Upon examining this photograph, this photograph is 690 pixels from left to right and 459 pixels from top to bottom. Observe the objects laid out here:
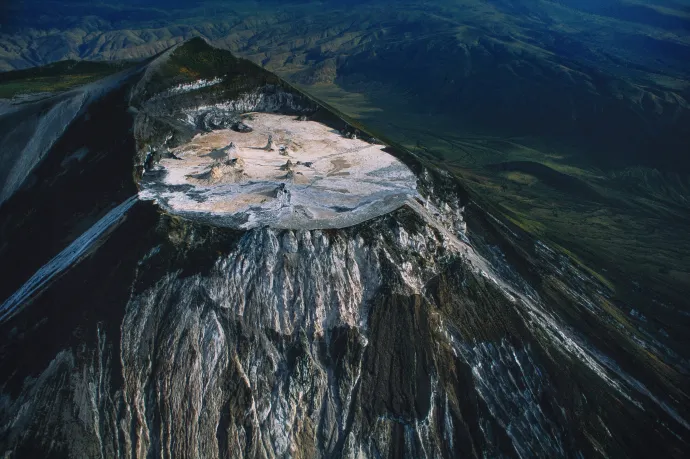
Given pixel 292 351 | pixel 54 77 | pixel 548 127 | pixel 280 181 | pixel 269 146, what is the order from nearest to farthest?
pixel 292 351 → pixel 280 181 → pixel 269 146 → pixel 54 77 → pixel 548 127

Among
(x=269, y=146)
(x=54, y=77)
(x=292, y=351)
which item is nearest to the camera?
(x=292, y=351)

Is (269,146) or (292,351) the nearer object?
(292,351)

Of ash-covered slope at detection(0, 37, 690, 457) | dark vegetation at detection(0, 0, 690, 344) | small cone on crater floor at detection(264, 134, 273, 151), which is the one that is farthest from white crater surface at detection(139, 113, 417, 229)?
dark vegetation at detection(0, 0, 690, 344)

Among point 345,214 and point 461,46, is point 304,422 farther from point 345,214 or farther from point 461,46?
point 461,46

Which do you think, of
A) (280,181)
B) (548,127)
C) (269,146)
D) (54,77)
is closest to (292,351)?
(280,181)

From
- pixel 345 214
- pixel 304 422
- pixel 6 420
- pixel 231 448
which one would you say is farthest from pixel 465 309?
pixel 6 420

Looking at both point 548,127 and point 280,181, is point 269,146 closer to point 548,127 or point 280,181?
point 280,181

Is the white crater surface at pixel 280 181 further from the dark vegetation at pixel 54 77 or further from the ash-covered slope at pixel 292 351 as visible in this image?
the dark vegetation at pixel 54 77
